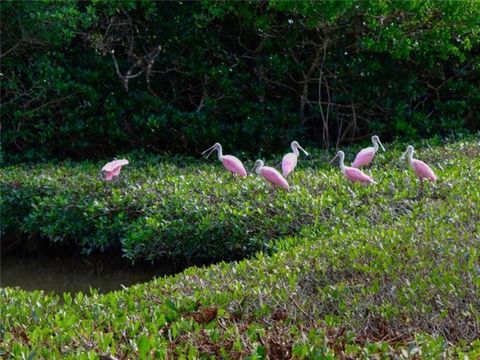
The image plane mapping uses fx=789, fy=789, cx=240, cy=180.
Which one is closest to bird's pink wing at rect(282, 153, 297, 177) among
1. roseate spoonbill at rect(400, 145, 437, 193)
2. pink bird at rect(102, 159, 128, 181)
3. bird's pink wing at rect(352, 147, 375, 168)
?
bird's pink wing at rect(352, 147, 375, 168)

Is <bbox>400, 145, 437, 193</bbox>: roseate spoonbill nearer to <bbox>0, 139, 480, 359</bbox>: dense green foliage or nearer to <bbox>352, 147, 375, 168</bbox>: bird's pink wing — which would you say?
<bbox>0, 139, 480, 359</bbox>: dense green foliage

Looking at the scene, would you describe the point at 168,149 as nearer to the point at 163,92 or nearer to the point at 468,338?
the point at 163,92

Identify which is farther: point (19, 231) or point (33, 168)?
point (33, 168)

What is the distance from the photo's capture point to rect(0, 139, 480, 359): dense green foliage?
3.68 m

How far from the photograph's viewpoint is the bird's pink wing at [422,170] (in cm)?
732

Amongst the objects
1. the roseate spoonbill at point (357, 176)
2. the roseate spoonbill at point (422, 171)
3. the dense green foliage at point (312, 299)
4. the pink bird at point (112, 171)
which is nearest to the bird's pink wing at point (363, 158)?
the roseate spoonbill at point (357, 176)

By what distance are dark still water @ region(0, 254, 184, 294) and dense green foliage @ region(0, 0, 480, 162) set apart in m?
3.37

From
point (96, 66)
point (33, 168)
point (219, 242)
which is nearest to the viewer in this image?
point (219, 242)

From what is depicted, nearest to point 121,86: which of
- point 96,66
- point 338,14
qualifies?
point 96,66

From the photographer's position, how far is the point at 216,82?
40.1 ft

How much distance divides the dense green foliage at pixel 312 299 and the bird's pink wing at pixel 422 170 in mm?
211

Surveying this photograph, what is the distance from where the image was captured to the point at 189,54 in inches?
482

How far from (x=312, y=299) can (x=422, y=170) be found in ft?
11.2

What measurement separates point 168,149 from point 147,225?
490cm
